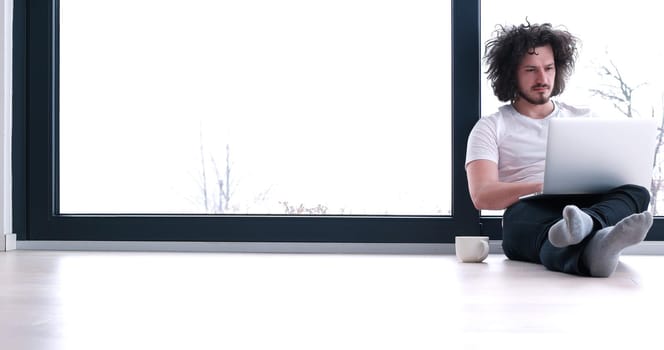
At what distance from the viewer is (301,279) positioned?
2172 millimetres

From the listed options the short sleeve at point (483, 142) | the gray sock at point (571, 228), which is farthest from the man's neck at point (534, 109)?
the gray sock at point (571, 228)

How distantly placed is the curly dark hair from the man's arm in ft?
1.01

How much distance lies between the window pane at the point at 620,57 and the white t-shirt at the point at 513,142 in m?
0.25

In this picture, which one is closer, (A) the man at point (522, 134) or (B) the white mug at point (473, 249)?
(A) the man at point (522, 134)

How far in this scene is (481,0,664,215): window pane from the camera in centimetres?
314

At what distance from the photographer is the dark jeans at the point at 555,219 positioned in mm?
2217

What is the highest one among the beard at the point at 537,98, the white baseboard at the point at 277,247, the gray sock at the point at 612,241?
the beard at the point at 537,98

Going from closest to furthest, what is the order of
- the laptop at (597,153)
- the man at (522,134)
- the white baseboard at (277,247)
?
the laptop at (597,153) < the man at (522,134) < the white baseboard at (277,247)

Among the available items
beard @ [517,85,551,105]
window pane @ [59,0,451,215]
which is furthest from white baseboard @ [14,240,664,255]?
beard @ [517,85,551,105]

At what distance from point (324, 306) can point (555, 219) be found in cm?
101

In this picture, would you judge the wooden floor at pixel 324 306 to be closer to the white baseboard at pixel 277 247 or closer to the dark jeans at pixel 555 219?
the dark jeans at pixel 555 219

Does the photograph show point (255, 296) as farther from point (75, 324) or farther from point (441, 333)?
point (441, 333)

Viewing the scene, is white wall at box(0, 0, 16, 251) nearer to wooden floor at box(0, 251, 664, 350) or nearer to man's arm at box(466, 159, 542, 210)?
wooden floor at box(0, 251, 664, 350)

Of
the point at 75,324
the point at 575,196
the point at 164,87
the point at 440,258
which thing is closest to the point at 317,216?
the point at 440,258
